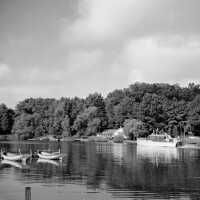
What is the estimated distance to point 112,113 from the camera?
7037 inches

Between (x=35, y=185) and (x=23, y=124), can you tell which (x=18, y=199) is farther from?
(x=23, y=124)

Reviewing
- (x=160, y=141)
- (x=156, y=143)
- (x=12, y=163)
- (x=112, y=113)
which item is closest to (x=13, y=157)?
(x=12, y=163)

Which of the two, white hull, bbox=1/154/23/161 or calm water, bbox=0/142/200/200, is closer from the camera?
calm water, bbox=0/142/200/200

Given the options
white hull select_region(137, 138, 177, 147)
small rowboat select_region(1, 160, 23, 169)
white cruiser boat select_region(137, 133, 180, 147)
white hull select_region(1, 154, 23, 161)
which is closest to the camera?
small rowboat select_region(1, 160, 23, 169)

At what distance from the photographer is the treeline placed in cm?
15462

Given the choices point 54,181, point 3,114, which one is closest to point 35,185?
point 54,181

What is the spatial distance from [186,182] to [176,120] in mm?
115010

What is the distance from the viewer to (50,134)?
185250 mm

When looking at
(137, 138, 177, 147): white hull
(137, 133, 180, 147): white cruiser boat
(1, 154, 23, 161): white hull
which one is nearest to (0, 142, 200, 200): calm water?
(1, 154, 23, 161): white hull

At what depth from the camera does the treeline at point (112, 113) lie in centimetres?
15462

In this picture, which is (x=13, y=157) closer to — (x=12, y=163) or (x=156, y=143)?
(x=12, y=163)

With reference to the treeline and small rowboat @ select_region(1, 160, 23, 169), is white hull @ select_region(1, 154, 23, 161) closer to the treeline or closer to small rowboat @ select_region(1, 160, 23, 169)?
small rowboat @ select_region(1, 160, 23, 169)

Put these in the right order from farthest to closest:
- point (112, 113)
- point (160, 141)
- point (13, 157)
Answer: point (112, 113) → point (160, 141) → point (13, 157)

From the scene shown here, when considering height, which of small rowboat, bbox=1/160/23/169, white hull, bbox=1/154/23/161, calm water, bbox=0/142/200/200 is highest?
white hull, bbox=1/154/23/161
